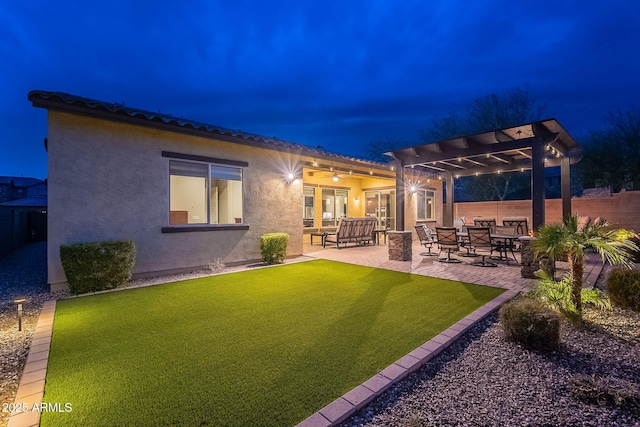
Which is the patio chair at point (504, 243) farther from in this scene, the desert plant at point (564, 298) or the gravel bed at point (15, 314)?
the gravel bed at point (15, 314)

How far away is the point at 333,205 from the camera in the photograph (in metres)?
15.3

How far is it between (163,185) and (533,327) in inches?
277

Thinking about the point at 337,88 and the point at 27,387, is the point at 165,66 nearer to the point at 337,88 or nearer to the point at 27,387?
the point at 337,88

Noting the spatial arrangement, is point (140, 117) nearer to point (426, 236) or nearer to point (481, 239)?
point (426, 236)

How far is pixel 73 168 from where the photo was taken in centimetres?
546

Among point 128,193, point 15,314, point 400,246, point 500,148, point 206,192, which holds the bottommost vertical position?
point 15,314

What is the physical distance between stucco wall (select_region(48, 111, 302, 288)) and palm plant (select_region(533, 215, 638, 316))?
663 cm

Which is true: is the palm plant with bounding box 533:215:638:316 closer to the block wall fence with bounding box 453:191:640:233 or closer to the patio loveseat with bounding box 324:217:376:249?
the patio loveseat with bounding box 324:217:376:249

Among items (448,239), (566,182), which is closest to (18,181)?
(448,239)

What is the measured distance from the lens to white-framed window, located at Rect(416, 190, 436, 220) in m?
15.6

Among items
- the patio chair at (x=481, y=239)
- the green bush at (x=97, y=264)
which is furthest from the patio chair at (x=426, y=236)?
the green bush at (x=97, y=264)

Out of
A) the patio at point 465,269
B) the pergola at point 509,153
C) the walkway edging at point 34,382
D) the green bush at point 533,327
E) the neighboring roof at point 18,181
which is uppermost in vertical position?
the neighboring roof at point 18,181

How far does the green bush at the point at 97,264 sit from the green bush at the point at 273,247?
3.12m

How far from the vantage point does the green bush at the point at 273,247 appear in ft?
25.8
